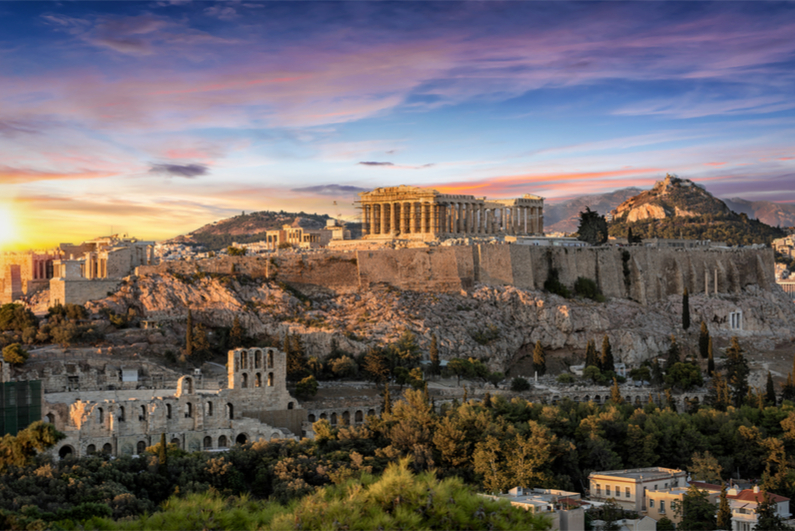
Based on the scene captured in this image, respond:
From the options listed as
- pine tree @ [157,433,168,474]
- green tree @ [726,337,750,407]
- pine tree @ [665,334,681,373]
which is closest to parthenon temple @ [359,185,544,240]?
pine tree @ [665,334,681,373]

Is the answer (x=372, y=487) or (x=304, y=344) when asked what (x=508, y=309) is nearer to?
(x=304, y=344)

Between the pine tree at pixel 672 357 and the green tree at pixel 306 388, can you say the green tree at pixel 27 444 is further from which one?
the pine tree at pixel 672 357

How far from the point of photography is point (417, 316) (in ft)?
199

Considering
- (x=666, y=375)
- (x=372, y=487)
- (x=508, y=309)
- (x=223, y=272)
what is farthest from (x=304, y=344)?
(x=372, y=487)

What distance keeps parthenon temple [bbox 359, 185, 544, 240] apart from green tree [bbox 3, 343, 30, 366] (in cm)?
3301

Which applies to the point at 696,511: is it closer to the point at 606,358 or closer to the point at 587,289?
the point at 606,358

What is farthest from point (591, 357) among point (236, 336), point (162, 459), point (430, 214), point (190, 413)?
point (162, 459)

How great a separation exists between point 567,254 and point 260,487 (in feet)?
141

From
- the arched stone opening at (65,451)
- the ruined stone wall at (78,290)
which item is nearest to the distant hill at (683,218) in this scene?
the ruined stone wall at (78,290)

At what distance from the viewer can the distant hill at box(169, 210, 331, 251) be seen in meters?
140

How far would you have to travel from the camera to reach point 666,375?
59.8 m

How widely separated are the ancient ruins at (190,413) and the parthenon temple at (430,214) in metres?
31.1

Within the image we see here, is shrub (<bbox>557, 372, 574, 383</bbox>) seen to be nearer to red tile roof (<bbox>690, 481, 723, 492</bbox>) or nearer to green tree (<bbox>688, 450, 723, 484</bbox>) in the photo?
green tree (<bbox>688, 450, 723, 484</bbox>)

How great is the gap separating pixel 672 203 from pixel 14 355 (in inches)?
4265
